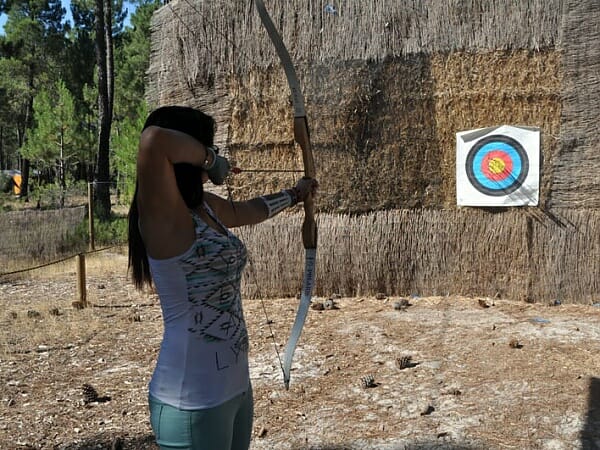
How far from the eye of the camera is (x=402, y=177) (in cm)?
516

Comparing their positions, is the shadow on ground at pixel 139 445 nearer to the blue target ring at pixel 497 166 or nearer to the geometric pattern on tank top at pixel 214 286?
the geometric pattern on tank top at pixel 214 286

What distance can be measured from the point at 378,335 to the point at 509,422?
1488mm

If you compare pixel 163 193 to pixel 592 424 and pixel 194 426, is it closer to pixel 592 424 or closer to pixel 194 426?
pixel 194 426

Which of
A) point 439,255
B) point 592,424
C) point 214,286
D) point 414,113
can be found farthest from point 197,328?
point 414,113

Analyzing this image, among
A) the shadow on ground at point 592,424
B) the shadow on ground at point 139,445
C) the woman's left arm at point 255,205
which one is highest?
the woman's left arm at point 255,205

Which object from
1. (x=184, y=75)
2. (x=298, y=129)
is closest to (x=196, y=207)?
(x=298, y=129)

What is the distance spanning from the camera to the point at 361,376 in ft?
11.2

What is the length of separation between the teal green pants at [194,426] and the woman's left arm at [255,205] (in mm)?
552

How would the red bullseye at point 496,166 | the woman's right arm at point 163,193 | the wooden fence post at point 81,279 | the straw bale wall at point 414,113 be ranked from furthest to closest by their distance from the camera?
the wooden fence post at point 81,279 < the red bullseye at point 496,166 < the straw bale wall at point 414,113 < the woman's right arm at point 163,193

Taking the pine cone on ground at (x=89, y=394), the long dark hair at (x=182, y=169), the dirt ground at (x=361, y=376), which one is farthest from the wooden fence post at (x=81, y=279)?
the long dark hair at (x=182, y=169)

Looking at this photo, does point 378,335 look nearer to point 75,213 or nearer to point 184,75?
point 184,75

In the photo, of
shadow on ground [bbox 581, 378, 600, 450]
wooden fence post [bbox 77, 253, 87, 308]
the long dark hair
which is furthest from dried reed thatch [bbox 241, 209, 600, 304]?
the long dark hair

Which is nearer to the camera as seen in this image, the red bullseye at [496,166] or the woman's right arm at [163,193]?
the woman's right arm at [163,193]

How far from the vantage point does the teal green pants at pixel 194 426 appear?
4.25ft
